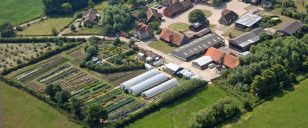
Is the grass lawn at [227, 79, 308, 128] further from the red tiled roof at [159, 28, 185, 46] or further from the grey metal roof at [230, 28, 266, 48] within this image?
the red tiled roof at [159, 28, 185, 46]

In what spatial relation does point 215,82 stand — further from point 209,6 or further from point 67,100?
point 209,6

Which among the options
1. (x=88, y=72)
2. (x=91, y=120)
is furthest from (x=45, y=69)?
(x=91, y=120)

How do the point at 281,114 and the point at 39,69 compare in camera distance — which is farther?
the point at 39,69

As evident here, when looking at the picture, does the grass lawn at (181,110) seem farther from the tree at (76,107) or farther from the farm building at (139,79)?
the farm building at (139,79)

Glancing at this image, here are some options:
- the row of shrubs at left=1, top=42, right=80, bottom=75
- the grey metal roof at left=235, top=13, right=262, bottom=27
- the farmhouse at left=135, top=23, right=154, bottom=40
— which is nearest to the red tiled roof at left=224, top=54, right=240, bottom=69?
the grey metal roof at left=235, top=13, right=262, bottom=27

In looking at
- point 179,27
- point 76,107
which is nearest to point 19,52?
point 76,107

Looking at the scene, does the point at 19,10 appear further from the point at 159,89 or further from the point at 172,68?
the point at 159,89
